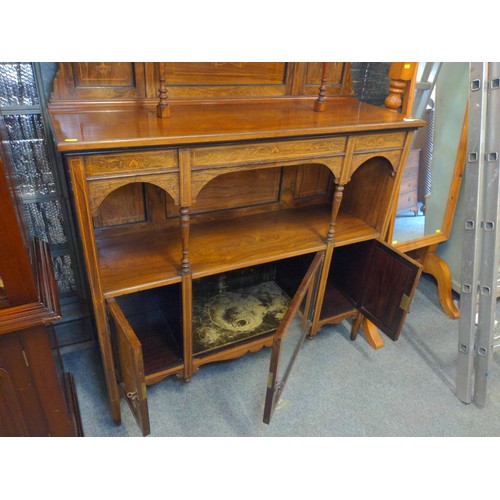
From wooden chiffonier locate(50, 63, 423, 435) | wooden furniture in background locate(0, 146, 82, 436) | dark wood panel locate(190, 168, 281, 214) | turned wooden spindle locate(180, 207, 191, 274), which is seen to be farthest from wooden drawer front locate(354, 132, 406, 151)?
wooden furniture in background locate(0, 146, 82, 436)

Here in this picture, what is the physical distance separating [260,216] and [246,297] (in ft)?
1.34

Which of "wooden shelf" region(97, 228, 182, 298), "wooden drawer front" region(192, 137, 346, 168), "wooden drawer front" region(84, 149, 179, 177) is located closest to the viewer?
"wooden drawer front" region(84, 149, 179, 177)

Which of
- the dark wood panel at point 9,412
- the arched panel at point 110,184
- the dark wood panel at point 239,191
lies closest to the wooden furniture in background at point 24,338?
the dark wood panel at point 9,412

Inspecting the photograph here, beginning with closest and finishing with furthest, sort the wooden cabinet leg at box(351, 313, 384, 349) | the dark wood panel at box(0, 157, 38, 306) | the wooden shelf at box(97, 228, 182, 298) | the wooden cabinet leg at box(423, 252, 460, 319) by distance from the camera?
1. the dark wood panel at box(0, 157, 38, 306)
2. the wooden shelf at box(97, 228, 182, 298)
3. the wooden cabinet leg at box(351, 313, 384, 349)
4. the wooden cabinet leg at box(423, 252, 460, 319)

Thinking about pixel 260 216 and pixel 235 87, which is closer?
pixel 235 87

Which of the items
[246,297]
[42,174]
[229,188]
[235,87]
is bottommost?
[246,297]

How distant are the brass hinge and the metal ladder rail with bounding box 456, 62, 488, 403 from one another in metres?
0.22

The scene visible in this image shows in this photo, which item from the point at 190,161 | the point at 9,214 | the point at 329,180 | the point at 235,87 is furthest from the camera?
the point at 329,180

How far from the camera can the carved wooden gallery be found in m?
1.07

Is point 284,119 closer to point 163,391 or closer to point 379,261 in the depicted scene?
point 379,261

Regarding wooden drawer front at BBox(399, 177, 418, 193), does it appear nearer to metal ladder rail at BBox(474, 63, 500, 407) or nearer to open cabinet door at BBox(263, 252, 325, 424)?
metal ladder rail at BBox(474, 63, 500, 407)

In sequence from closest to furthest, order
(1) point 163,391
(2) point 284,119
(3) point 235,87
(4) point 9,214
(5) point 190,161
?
(4) point 9,214 < (5) point 190,161 < (2) point 284,119 < (3) point 235,87 < (1) point 163,391

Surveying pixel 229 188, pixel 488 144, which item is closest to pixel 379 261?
pixel 488 144

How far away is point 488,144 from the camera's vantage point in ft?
4.44
